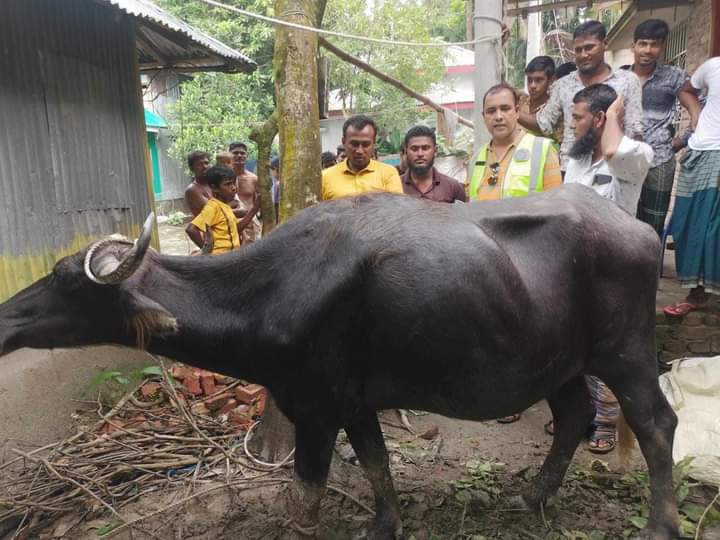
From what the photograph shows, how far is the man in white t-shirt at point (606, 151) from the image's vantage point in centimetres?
329

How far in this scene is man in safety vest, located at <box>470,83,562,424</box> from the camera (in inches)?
137

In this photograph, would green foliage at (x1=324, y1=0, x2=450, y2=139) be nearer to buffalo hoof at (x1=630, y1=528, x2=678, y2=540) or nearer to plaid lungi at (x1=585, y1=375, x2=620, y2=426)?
plaid lungi at (x1=585, y1=375, x2=620, y2=426)

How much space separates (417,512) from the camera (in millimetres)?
3178

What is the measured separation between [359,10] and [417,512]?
52.5 ft

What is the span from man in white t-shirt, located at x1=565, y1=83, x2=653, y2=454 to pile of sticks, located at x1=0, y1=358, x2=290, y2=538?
8.98 feet

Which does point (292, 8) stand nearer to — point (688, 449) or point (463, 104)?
point (688, 449)

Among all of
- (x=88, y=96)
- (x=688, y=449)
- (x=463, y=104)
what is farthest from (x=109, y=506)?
(x=463, y=104)

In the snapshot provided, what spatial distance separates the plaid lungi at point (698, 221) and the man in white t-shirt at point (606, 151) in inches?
47.9

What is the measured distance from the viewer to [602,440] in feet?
12.2

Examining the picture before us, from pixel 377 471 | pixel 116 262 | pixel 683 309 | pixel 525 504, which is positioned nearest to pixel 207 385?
pixel 377 471

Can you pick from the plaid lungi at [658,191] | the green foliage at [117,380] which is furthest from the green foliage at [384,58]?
the green foliage at [117,380]

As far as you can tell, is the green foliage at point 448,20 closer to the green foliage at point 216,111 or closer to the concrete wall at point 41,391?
the green foliage at point 216,111

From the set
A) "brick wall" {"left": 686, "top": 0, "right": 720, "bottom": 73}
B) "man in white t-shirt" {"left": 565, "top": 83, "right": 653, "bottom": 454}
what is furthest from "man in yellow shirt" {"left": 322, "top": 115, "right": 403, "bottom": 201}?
"brick wall" {"left": 686, "top": 0, "right": 720, "bottom": 73}

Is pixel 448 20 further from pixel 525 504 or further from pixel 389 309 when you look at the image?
pixel 389 309
